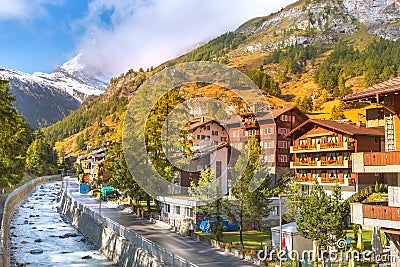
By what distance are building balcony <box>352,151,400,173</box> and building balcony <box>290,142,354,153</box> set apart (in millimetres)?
27828

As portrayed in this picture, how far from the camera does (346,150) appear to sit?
49719mm

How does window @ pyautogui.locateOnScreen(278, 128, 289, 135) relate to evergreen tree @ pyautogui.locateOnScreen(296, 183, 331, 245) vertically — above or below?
above

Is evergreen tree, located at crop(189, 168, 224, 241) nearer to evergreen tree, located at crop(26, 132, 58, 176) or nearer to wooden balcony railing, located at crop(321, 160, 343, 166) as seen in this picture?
wooden balcony railing, located at crop(321, 160, 343, 166)

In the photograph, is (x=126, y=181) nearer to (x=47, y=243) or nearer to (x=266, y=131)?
(x=47, y=243)

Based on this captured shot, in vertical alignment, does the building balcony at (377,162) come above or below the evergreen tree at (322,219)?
above

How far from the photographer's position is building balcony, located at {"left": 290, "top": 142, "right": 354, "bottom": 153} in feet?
161

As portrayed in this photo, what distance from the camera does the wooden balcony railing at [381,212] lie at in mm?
20219

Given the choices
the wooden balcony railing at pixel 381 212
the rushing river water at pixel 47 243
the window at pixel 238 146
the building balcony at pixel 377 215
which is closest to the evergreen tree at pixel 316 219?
the building balcony at pixel 377 215

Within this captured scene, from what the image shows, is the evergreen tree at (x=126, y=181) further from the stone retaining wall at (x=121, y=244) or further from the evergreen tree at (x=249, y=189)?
the evergreen tree at (x=249, y=189)

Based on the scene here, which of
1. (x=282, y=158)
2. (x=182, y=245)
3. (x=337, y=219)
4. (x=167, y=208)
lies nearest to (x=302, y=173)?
(x=282, y=158)

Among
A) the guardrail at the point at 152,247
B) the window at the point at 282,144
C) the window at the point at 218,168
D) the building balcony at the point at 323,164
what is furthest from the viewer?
the window at the point at 282,144

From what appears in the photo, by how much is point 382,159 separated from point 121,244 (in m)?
23.1

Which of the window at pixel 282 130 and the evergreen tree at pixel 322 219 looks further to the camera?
the window at pixel 282 130

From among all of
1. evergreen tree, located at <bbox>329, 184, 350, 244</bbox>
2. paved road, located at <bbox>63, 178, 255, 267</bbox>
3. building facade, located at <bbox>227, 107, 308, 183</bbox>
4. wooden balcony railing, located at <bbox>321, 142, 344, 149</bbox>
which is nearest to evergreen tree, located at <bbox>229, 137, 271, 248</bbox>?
paved road, located at <bbox>63, 178, 255, 267</bbox>
